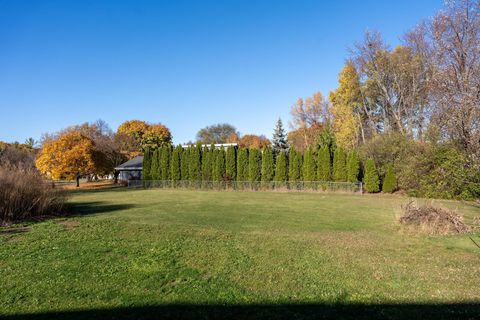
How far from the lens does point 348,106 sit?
38.2 meters

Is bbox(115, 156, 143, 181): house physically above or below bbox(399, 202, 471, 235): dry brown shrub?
above

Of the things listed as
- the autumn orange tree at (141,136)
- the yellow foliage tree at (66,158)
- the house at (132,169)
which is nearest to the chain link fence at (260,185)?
the yellow foliage tree at (66,158)

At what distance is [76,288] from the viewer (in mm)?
4895

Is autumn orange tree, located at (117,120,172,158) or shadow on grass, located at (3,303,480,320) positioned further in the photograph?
autumn orange tree, located at (117,120,172,158)

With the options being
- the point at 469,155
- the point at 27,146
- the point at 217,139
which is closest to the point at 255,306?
the point at 469,155

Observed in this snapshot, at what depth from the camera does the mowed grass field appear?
14.0ft

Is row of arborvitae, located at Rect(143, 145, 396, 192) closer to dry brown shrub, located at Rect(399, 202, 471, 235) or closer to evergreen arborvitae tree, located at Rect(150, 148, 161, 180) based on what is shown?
evergreen arborvitae tree, located at Rect(150, 148, 161, 180)

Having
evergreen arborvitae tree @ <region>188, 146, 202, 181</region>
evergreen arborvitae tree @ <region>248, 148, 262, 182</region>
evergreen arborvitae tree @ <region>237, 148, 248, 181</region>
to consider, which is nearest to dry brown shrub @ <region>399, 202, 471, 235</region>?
evergreen arborvitae tree @ <region>248, 148, 262, 182</region>

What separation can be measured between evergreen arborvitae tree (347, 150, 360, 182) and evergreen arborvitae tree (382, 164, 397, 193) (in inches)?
104

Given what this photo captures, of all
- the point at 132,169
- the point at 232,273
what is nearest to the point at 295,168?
the point at 132,169

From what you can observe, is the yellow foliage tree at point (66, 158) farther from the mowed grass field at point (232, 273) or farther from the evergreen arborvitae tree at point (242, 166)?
the mowed grass field at point (232, 273)

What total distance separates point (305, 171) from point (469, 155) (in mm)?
22459

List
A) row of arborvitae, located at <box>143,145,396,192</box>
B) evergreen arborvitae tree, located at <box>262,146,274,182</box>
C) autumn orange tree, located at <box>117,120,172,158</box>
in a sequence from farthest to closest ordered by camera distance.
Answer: autumn orange tree, located at <box>117,120,172,158</box> < evergreen arborvitae tree, located at <box>262,146,274,182</box> < row of arborvitae, located at <box>143,145,396,192</box>

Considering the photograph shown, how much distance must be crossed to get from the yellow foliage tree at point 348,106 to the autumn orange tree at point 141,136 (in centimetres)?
3398
